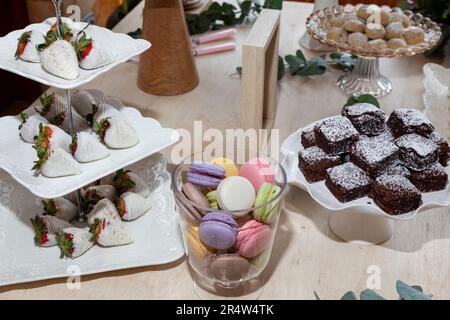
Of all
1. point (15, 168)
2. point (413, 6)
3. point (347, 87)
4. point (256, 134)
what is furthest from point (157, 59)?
point (413, 6)

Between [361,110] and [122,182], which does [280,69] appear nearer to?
[361,110]

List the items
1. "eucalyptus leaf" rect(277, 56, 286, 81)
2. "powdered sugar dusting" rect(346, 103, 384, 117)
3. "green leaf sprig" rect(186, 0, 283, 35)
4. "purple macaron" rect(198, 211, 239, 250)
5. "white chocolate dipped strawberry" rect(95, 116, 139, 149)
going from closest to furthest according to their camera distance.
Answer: "purple macaron" rect(198, 211, 239, 250) → "white chocolate dipped strawberry" rect(95, 116, 139, 149) → "powdered sugar dusting" rect(346, 103, 384, 117) → "eucalyptus leaf" rect(277, 56, 286, 81) → "green leaf sprig" rect(186, 0, 283, 35)

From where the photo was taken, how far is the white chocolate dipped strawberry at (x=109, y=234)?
839mm

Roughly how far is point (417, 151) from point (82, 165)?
48cm

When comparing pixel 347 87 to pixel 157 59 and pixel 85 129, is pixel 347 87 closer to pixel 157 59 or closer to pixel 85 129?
pixel 157 59

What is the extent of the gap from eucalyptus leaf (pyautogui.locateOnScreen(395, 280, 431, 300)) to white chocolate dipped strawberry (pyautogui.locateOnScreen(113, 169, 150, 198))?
16.5 inches

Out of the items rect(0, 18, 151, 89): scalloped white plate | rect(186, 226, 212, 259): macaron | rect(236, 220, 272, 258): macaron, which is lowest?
rect(186, 226, 212, 259): macaron

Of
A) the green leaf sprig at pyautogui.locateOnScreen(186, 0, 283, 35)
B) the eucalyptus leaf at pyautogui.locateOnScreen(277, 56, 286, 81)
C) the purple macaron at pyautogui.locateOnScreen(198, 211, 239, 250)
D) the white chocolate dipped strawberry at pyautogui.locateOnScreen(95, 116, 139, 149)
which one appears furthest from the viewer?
the green leaf sprig at pyautogui.locateOnScreen(186, 0, 283, 35)

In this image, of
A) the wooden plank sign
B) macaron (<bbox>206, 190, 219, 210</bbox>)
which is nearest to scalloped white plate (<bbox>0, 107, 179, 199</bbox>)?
macaron (<bbox>206, 190, 219, 210</bbox>)

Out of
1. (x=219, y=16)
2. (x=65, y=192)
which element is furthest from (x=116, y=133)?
(x=219, y=16)

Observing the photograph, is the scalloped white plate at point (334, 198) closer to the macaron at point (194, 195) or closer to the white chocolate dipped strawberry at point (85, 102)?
the macaron at point (194, 195)

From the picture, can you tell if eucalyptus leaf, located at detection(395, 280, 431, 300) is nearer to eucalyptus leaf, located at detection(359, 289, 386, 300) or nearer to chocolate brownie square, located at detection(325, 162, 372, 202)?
eucalyptus leaf, located at detection(359, 289, 386, 300)

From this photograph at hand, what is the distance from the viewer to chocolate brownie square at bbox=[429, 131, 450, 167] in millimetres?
875
